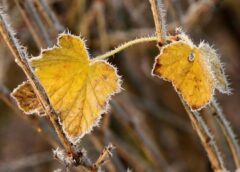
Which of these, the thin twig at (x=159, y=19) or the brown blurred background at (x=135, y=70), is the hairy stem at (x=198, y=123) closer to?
the thin twig at (x=159, y=19)

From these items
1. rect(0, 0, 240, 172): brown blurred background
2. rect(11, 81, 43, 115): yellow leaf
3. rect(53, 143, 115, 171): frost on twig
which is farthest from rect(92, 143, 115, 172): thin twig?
rect(0, 0, 240, 172): brown blurred background

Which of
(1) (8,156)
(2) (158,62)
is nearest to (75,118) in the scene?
(2) (158,62)

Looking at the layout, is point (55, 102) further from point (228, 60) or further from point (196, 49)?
point (228, 60)

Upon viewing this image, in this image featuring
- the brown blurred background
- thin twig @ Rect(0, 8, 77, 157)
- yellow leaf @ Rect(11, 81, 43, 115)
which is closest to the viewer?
thin twig @ Rect(0, 8, 77, 157)

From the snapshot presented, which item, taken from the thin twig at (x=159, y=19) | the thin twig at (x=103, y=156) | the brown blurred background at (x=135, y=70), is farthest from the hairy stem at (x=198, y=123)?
the brown blurred background at (x=135, y=70)

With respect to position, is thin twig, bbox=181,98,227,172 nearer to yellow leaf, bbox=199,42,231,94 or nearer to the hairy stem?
the hairy stem

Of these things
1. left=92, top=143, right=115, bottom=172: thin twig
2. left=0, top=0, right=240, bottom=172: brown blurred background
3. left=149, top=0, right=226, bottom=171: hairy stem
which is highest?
left=0, top=0, right=240, bottom=172: brown blurred background
